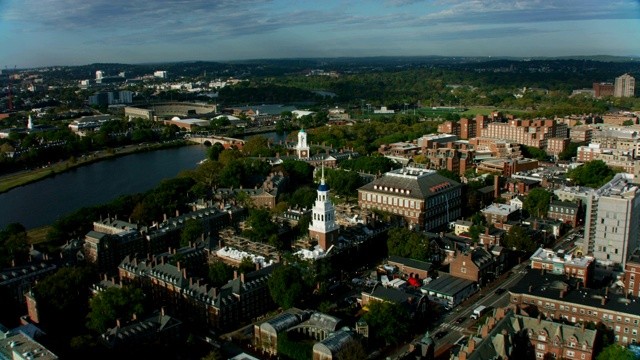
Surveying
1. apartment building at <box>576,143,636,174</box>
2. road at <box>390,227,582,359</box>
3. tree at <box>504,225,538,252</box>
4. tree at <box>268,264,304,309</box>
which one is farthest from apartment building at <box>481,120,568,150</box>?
tree at <box>268,264,304,309</box>

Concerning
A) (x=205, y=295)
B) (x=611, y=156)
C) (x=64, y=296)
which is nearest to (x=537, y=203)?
(x=611, y=156)

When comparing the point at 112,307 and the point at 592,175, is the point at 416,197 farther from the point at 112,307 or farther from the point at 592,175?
the point at 112,307

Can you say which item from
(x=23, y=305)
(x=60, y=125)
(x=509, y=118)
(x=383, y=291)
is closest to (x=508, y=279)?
(x=383, y=291)

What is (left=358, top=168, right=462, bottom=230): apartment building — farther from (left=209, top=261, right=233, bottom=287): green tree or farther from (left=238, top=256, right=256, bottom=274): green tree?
(left=209, top=261, right=233, bottom=287): green tree

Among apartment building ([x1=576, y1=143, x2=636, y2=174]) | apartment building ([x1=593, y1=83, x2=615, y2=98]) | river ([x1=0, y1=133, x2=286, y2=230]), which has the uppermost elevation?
apartment building ([x1=593, y1=83, x2=615, y2=98])

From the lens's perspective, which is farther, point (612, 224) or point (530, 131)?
point (530, 131)

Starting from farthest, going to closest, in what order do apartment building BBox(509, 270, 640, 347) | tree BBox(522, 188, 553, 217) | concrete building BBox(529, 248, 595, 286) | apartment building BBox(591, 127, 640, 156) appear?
apartment building BBox(591, 127, 640, 156) < tree BBox(522, 188, 553, 217) < concrete building BBox(529, 248, 595, 286) < apartment building BBox(509, 270, 640, 347)

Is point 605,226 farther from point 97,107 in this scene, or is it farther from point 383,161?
point 97,107

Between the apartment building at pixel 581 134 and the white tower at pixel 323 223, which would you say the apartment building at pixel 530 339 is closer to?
the white tower at pixel 323 223
